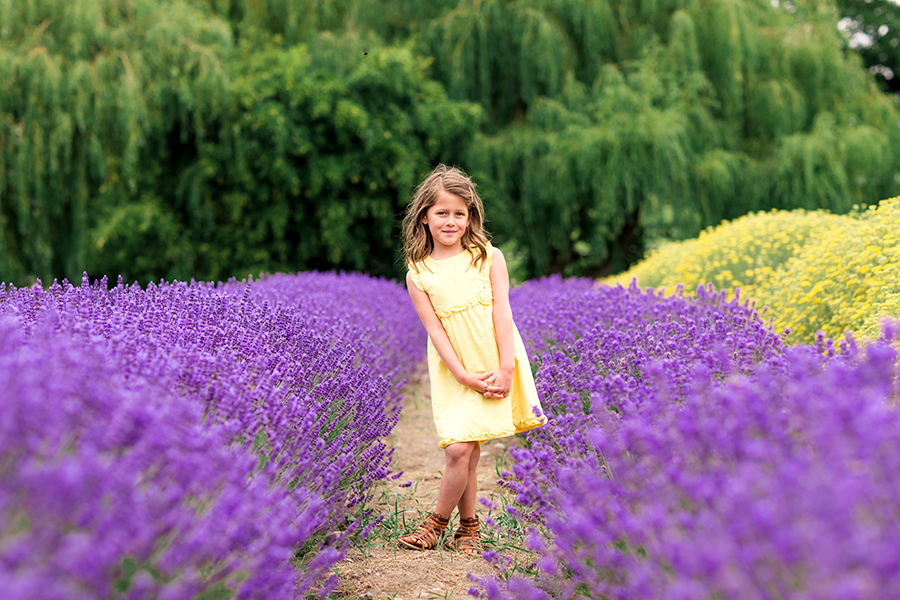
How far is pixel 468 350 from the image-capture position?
294cm

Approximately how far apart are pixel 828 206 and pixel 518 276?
17.5 feet

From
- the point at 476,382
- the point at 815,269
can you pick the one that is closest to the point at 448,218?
the point at 476,382

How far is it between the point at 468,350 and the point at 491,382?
0.61 ft

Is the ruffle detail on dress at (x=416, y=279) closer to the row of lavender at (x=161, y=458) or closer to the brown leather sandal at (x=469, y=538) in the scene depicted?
the row of lavender at (x=161, y=458)

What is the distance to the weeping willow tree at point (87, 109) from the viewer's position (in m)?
9.89

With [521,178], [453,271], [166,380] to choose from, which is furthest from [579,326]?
[521,178]

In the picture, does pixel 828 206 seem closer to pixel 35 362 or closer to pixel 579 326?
pixel 579 326

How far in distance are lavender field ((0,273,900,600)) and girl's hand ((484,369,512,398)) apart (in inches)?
12.6

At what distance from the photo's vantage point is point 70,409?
1.34 metres

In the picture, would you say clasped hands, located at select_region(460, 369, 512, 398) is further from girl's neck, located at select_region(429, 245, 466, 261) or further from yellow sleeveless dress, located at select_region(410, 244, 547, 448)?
girl's neck, located at select_region(429, 245, 466, 261)

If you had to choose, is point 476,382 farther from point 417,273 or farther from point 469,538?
point 469,538

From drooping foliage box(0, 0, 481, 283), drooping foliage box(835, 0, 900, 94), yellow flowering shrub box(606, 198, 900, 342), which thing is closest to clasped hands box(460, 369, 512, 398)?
yellow flowering shrub box(606, 198, 900, 342)

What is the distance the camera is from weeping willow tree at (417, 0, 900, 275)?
1115 centimetres

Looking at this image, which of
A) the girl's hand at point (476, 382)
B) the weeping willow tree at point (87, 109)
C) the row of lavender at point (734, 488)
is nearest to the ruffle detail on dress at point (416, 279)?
the girl's hand at point (476, 382)
